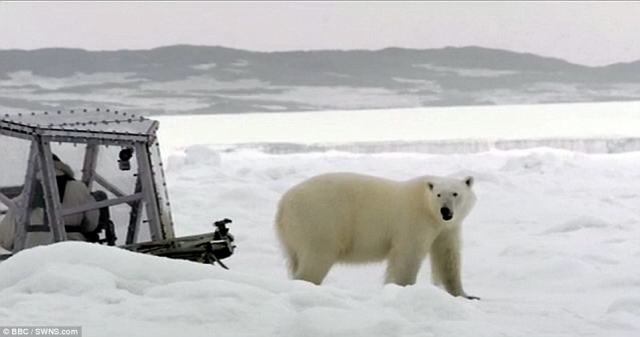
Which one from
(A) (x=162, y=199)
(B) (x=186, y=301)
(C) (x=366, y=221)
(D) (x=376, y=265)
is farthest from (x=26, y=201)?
(D) (x=376, y=265)

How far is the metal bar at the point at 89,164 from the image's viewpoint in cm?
339

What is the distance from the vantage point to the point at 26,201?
2896 mm

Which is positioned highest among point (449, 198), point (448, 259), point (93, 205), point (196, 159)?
point (93, 205)

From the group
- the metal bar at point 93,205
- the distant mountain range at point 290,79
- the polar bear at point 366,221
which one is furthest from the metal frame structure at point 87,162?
the distant mountain range at point 290,79

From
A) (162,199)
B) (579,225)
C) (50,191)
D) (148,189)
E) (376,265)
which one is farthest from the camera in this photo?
(579,225)

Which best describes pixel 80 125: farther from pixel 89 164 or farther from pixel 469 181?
pixel 469 181

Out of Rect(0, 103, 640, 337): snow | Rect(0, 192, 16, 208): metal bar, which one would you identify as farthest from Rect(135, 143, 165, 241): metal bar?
Rect(0, 103, 640, 337): snow

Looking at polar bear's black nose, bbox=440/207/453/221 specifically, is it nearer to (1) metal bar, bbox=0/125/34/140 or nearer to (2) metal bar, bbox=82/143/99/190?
(2) metal bar, bbox=82/143/99/190

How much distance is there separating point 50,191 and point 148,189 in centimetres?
43

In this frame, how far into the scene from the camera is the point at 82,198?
310 cm

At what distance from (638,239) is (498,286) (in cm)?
162

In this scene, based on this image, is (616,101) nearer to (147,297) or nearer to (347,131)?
(347,131)

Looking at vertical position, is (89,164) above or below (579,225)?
above

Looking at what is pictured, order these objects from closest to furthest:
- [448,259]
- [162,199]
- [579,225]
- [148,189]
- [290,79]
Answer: [148,189]
[162,199]
[448,259]
[579,225]
[290,79]
